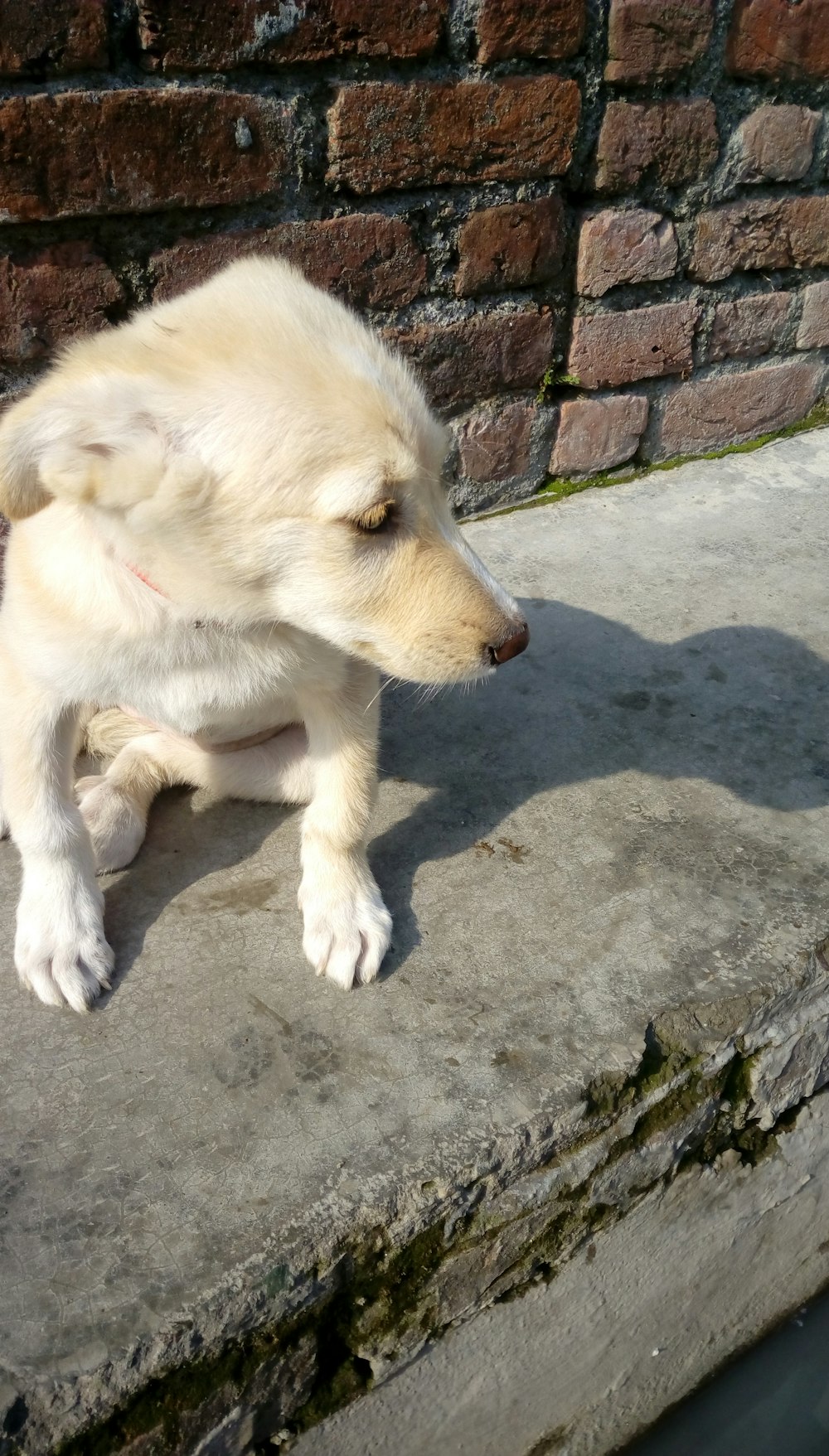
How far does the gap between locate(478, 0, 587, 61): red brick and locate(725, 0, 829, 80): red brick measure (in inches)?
18.9

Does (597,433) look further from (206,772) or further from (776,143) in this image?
(206,772)

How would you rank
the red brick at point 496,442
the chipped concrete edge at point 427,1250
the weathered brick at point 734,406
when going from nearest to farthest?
the chipped concrete edge at point 427,1250 < the red brick at point 496,442 < the weathered brick at point 734,406

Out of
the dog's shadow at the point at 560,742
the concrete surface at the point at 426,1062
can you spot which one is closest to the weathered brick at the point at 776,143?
the dog's shadow at the point at 560,742

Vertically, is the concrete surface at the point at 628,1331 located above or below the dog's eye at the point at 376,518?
below

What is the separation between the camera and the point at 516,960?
1628 mm

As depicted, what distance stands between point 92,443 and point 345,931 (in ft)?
2.50

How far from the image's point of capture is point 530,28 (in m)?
2.28

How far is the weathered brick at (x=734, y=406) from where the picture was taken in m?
3.00

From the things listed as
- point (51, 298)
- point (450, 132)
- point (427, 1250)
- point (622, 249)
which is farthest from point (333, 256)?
point (427, 1250)

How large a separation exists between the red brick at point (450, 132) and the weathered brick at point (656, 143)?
0.38ft

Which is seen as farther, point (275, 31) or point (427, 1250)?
point (275, 31)

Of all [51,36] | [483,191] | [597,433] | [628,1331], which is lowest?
[628,1331]

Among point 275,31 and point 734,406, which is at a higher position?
point 275,31

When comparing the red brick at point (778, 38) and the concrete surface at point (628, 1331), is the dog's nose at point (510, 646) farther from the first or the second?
the red brick at point (778, 38)
